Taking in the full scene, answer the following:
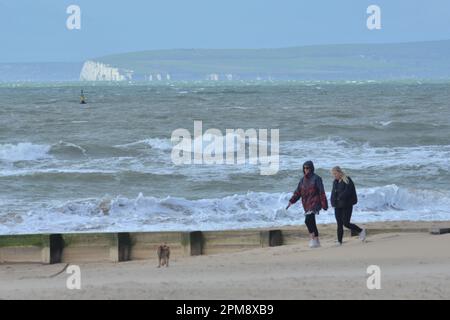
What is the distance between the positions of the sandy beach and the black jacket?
562 millimetres

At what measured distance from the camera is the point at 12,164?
3200 cm

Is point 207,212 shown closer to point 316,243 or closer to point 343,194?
point 316,243

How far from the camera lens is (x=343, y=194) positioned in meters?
13.6

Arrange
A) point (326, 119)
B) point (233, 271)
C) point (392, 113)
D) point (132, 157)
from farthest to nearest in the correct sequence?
point (392, 113)
point (326, 119)
point (132, 157)
point (233, 271)

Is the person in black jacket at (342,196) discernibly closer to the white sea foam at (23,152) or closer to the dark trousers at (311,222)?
the dark trousers at (311,222)

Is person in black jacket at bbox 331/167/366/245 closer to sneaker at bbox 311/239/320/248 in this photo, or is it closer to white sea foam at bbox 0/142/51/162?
sneaker at bbox 311/239/320/248

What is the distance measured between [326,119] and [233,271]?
148 feet

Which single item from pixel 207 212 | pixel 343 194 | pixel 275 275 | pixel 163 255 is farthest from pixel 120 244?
pixel 207 212

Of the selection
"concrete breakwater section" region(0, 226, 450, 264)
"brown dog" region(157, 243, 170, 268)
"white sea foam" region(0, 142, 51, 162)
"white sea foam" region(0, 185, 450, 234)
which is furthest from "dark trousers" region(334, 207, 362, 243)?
"white sea foam" region(0, 142, 51, 162)

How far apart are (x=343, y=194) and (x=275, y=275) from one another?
2259mm

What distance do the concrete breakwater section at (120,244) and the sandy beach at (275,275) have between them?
1.02ft

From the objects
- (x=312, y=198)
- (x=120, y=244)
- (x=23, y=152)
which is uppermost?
(x=312, y=198)
